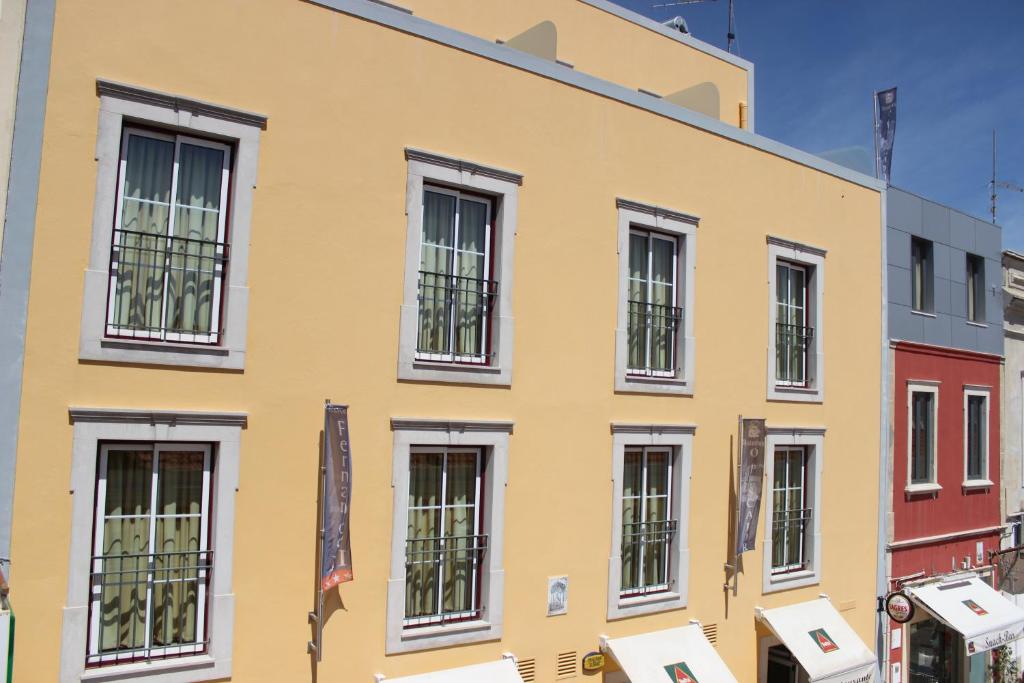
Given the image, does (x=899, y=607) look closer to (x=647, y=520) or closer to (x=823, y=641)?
(x=823, y=641)

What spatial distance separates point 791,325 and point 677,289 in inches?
97.3

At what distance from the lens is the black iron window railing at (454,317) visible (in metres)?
9.45

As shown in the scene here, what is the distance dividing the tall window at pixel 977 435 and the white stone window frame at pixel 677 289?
26.5 ft

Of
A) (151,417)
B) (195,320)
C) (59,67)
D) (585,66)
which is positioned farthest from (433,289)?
(585,66)

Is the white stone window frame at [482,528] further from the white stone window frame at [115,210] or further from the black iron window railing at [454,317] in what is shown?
the white stone window frame at [115,210]

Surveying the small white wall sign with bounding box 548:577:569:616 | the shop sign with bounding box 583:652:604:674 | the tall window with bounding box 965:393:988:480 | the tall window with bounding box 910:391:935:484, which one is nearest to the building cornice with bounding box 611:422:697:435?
the small white wall sign with bounding box 548:577:569:616

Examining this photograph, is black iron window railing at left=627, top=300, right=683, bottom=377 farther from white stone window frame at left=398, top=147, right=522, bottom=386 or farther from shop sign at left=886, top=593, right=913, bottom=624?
shop sign at left=886, top=593, right=913, bottom=624

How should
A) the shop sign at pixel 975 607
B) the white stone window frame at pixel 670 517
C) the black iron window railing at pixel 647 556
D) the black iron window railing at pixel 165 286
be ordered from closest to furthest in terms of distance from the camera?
the black iron window railing at pixel 165 286
the white stone window frame at pixel 670 517
the black iron window railing at pixel 647 556
the shop sign at pixel 975 607

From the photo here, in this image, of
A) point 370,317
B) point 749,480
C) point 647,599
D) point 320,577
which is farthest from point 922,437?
point 320,577

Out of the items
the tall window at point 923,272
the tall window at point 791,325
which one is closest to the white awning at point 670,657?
the tall window at point 791,325

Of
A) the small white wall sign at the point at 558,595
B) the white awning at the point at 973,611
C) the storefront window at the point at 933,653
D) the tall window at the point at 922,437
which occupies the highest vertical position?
the tall window at the point at 922,437

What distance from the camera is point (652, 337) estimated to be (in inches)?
449

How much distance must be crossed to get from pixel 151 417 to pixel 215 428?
0.56m

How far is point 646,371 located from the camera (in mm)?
11289
